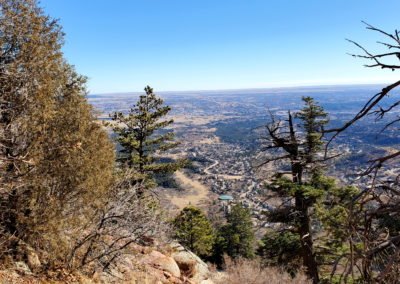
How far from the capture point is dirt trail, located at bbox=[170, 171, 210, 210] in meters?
86.8

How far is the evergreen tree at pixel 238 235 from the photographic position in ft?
112

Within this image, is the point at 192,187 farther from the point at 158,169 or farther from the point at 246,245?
the point at 158,169

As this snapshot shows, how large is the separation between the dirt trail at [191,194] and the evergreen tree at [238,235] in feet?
148

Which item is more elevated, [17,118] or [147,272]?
[17,118]

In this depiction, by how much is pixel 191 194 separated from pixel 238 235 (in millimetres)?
62678

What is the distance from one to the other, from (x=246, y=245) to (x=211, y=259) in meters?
3.95

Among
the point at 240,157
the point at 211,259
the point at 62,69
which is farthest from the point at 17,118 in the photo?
the point at 240,157

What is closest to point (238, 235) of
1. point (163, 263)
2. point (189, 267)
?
point (189, 267)

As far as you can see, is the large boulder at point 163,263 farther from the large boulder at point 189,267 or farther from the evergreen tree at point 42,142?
the evergreen tree at point 42,142

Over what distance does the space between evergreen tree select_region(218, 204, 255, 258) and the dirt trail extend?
148ft

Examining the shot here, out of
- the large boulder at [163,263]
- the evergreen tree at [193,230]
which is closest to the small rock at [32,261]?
the large boulder at [163,263]

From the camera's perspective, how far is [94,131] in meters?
10.8

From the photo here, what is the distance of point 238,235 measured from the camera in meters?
34.3

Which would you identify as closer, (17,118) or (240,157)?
(17,118)
